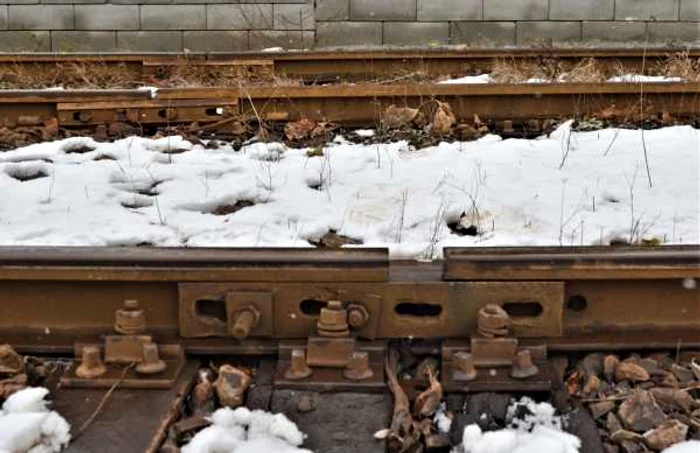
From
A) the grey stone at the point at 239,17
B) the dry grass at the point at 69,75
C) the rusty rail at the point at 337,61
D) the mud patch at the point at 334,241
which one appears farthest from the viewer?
the grey stone at the point at 239,17

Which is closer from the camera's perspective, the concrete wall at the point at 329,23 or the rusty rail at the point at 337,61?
the rusty rail at the point at 337,61

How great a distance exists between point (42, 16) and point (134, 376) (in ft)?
37.7

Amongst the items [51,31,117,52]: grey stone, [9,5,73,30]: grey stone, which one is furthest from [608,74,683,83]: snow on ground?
[9,5,73,30]: grey stone

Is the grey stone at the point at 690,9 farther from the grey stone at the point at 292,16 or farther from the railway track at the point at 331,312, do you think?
the railway track at the point at 331,312

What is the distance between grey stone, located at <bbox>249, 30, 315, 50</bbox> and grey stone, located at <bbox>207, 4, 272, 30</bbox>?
0.38ft

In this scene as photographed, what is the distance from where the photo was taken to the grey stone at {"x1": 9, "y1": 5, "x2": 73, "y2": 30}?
501 inches

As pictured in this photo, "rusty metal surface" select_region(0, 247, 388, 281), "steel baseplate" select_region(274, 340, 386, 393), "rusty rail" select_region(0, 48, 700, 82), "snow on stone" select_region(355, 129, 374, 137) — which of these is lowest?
"steel baseplate" select_region(274, 340, 386, 393)

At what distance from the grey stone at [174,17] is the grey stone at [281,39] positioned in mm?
815

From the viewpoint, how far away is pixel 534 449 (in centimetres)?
222

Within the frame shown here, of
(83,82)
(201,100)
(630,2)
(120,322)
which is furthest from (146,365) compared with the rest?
(630,2)

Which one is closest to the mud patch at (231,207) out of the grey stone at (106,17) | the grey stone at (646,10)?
the grey stone at (106,17)

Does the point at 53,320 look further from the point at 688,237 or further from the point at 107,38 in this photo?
the point at 107,38

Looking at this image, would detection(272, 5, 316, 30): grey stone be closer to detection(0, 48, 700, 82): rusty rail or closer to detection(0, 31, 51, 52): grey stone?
detection(0, 48, 700, 82): rusty rail

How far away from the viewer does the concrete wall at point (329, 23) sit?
41.3 feet
